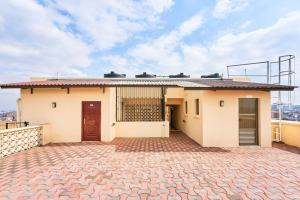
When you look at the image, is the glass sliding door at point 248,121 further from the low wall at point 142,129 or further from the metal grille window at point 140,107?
the metal grille window at point 140,107

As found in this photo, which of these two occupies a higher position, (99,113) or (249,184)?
(99,113)

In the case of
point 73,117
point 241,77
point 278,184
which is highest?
point 241,77

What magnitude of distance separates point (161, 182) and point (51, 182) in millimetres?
2933

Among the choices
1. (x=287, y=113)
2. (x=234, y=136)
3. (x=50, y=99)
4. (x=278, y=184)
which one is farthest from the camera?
(x=287, y=113)

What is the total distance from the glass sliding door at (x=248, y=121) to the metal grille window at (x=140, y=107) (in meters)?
5.17

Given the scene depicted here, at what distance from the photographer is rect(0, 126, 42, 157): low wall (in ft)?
27.5

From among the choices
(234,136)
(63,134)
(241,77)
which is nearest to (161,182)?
(234,136)

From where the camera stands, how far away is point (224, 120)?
33.6ft

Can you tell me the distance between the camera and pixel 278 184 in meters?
5.29

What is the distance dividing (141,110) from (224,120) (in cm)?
583

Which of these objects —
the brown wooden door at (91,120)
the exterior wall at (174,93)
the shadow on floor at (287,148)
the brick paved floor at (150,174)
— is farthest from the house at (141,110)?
the exterior wall at (174,93)

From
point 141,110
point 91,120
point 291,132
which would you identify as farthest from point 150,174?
point 291,132

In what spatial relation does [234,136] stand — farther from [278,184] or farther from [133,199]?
[133,199]

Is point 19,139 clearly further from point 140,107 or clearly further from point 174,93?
point 174,93
